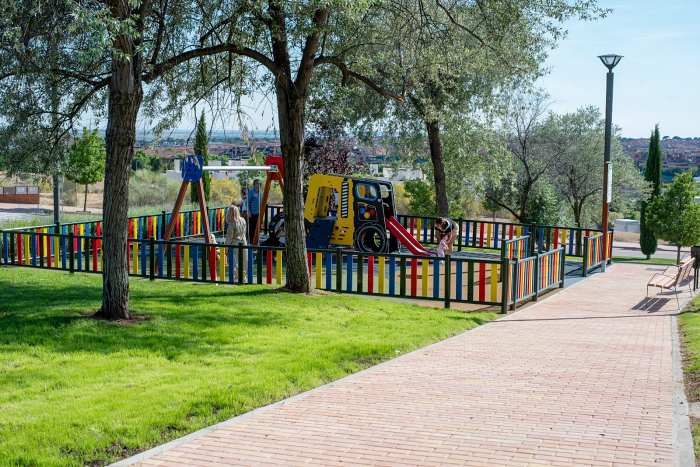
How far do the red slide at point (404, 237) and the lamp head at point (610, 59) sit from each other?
21.0ft

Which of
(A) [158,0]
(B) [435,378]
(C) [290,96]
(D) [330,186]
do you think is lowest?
(B) [435,378]

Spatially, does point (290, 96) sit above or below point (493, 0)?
below

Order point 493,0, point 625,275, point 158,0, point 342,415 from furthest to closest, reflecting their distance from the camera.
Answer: point 625,275, point 493,0, point 158,0, point 342,415

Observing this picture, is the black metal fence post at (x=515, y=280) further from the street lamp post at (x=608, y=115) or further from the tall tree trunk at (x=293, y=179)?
the street lamp post at (x=608, y=115)

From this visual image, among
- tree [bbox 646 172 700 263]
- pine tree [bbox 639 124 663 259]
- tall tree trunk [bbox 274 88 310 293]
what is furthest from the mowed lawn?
pine tree [bbox 639 124 663 259]

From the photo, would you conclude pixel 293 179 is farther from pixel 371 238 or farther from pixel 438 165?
pixel 438 165

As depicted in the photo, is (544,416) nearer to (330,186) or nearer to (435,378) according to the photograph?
(435,378)

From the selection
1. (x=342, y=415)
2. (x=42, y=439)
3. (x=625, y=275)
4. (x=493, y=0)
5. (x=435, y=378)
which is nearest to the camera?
(x=42, y=439)

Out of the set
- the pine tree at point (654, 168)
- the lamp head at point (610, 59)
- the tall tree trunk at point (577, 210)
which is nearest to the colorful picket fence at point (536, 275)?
the lamp head at point (610, 59)

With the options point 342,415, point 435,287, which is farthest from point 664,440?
point 435,287

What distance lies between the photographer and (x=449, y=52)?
15.5 m

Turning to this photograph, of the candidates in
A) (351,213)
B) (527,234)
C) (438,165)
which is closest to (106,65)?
(351,213)

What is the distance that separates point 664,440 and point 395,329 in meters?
5.89

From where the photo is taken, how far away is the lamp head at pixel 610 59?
68.6 feet
